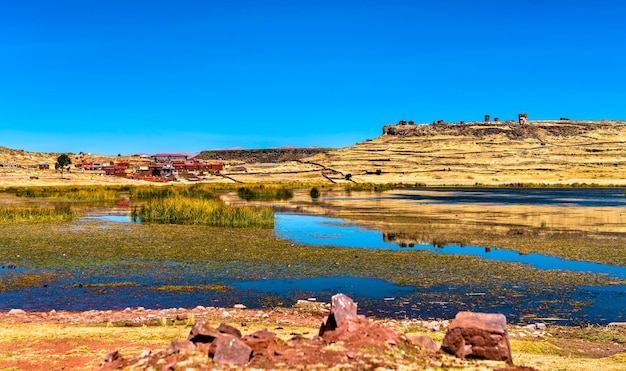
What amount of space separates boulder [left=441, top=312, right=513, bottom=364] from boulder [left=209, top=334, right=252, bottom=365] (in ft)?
9.56

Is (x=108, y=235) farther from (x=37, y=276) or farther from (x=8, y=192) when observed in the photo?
(x=8, y=192)

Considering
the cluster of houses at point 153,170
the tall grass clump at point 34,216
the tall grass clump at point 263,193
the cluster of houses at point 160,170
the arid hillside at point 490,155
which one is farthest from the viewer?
the arid hillside at point 490,155

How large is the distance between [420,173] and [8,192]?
76977mm

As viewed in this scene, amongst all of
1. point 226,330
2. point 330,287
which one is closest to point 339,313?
point 226,330

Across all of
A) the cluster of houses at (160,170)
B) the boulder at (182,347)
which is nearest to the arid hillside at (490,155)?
the cluster of houses at (160,170)

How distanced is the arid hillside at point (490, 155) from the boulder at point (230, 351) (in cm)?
9696

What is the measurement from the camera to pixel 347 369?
7.04m

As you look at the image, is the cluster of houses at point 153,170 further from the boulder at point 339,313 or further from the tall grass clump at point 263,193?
the boulder at point 339,313

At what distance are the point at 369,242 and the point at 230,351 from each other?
1759 centimetres

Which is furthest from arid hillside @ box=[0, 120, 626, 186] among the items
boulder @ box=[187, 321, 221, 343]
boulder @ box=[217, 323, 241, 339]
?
boulder @ box=[217, 323, 241, 339]

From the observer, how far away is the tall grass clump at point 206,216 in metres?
30.9

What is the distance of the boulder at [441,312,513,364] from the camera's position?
7.88 meters

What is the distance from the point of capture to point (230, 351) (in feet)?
23.9

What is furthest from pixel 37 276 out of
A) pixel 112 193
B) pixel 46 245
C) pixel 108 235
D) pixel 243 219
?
pixel 112 193
